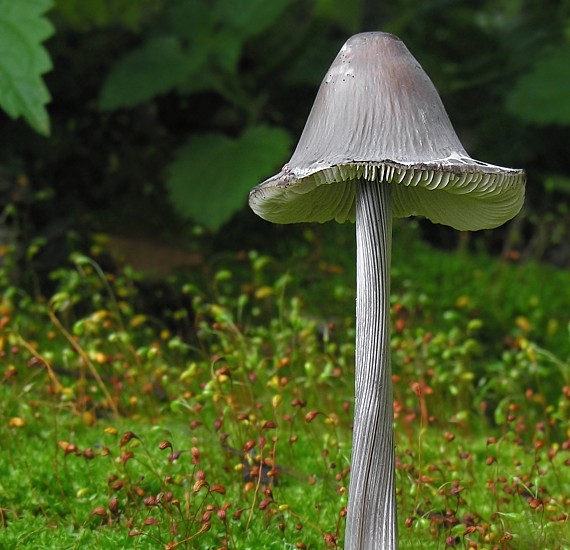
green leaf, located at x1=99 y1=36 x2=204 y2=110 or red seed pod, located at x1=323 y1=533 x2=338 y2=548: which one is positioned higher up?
green leaf, located at x1=99 y1=36 x2=204 y2=110

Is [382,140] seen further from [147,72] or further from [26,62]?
[147,72]

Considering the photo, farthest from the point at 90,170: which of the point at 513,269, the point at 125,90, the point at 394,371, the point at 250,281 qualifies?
the point at 513,269

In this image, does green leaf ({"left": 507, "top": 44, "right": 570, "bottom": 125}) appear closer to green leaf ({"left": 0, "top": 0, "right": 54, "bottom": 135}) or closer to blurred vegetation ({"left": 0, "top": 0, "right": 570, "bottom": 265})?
blurred vegetation ({"left": 0, "top": 0, "right": 570, "bottom": 265})

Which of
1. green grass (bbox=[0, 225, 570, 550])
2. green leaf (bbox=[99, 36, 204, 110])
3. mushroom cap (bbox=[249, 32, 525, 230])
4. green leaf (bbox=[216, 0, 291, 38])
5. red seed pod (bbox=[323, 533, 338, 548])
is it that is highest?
green leaf (bbox=[216, 0, 291, 38])

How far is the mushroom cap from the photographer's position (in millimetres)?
1642

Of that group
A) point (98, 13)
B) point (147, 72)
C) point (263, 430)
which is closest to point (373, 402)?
point (263, 430)

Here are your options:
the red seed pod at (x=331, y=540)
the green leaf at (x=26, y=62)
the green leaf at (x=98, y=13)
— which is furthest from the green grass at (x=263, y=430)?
the green leaf at (x=98, y=13)

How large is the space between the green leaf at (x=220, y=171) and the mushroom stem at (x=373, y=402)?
6.40ft

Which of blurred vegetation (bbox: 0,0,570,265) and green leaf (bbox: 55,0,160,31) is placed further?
green leaf (bbox: 55,0,160,31)

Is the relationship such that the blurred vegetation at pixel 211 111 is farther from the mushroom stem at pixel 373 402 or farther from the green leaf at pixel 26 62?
the mushroom stem at pixel 373 402

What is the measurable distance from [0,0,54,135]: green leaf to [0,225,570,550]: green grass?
620 millimetres

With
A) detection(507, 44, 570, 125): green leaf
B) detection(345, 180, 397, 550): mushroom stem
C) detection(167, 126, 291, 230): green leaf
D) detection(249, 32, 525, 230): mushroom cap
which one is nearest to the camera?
detection(249, 32, 525, 230): mushroom cap

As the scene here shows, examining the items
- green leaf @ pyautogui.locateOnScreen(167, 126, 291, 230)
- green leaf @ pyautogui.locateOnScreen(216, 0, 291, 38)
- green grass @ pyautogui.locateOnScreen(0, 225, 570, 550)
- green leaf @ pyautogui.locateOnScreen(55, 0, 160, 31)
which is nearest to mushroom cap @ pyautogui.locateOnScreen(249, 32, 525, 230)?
green grass @ pyautogui.locateOnScreen(0, 225, 570, 550)

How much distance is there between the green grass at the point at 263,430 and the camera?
215cm
